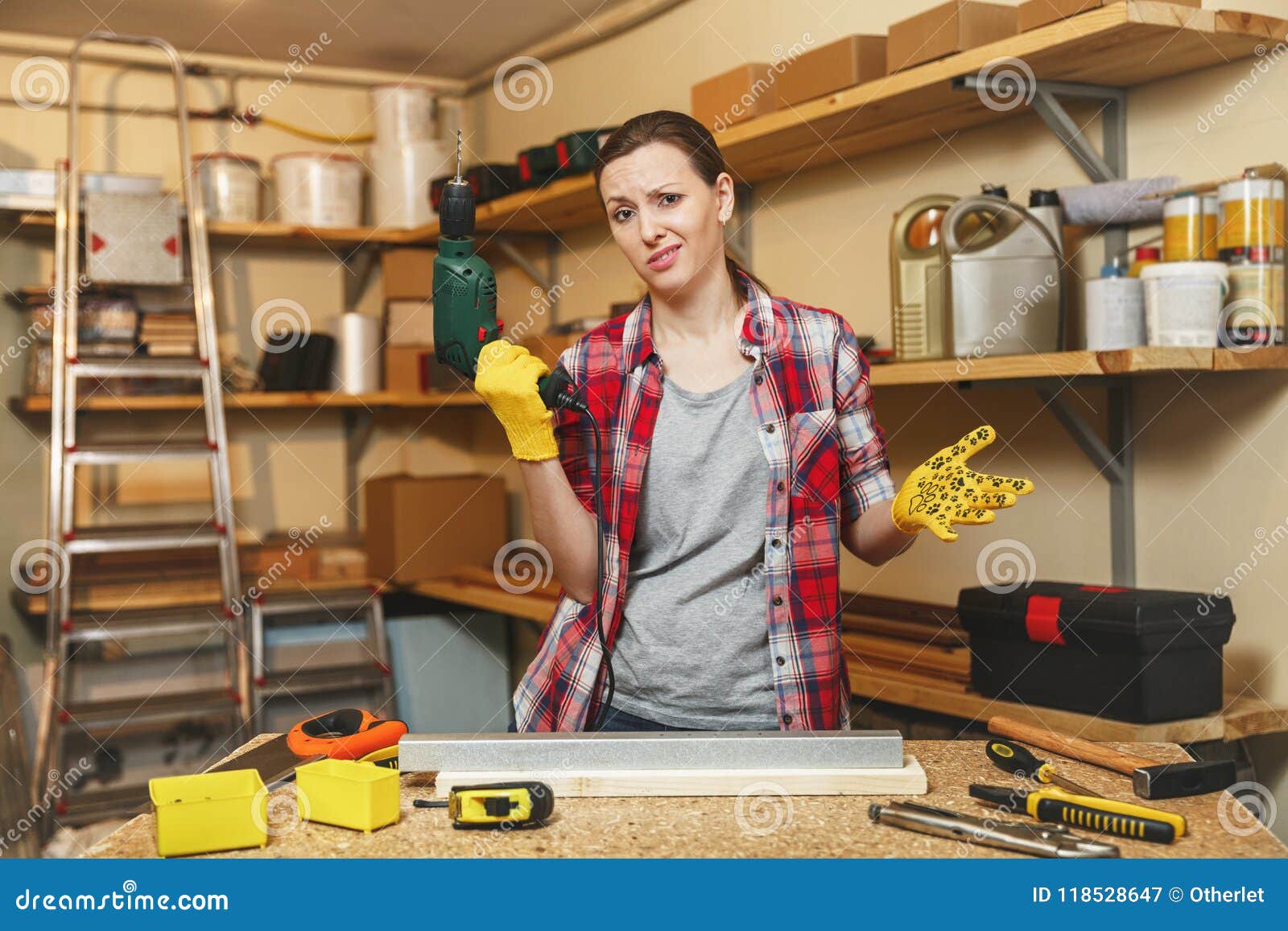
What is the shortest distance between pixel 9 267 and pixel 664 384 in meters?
2.83

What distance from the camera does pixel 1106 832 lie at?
38.3 inches

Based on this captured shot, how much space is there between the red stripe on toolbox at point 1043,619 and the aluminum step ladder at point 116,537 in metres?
2.27

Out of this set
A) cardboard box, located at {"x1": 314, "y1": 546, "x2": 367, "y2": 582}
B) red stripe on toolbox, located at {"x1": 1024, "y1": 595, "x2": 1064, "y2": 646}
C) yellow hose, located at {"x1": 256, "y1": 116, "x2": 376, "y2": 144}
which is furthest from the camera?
yellow hose, located at {"x1": 256, "y1": 116, "x2": 376, "y2": 144}

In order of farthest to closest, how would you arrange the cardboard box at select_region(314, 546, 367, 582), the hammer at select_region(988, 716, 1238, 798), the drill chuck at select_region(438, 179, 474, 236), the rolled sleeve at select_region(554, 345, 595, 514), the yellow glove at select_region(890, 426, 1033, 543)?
the cardboard box at select_region(314, 546, 367, 582) < the rolled sleeve at select_region(554, 345, 595, 514) < the drill chuck at select_region(438, 179, 474, 236) < the yellow glove at select_region(890, 426, 1033, 543) < the hammer at select_region(988, 716, 1238, 798)

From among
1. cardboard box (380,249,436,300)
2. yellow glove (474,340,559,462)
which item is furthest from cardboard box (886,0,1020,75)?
cardboard box (380,249,436,300)

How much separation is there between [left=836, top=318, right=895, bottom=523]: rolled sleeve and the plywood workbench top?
476 mm

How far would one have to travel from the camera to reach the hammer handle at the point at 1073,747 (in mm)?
1164

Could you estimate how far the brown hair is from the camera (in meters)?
1.50

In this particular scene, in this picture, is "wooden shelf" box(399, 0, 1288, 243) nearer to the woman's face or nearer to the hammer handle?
the woman's face

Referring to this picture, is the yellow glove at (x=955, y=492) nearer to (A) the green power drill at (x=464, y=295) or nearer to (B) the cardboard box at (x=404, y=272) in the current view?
(A) the green power drill at (x=464, y=295)

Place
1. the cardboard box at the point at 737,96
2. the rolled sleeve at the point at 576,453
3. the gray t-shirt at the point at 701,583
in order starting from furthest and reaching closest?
1. the cardboard box at the point at 737,96
2. the rolled sleeve at the point at 576,453
3. the gray t-shirt at the point at 701,583

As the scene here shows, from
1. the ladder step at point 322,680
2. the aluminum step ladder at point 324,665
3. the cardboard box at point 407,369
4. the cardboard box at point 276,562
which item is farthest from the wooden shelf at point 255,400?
the ladder step at point 322,680
